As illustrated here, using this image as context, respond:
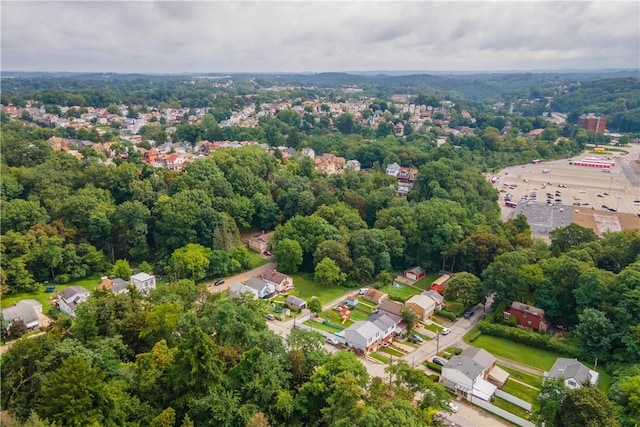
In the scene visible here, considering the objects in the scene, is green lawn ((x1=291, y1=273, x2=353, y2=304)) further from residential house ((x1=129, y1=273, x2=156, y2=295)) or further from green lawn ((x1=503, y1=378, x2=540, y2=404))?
green lawn ((x1=503, y1=378, x2=540, y2=404))

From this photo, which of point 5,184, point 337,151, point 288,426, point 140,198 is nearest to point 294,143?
point 337,151

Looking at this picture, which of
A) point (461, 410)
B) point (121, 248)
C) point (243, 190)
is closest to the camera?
point (461, 410)

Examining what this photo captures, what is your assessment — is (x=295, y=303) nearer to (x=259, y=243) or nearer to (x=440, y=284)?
(x=440, y=284)

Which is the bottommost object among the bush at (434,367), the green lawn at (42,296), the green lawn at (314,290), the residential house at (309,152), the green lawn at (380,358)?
the green lawn at (314,290)

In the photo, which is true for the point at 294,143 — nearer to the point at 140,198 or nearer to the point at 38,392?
the point at 140,198

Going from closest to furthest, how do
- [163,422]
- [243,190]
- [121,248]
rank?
[163,422] < [121,248] < [243,190]

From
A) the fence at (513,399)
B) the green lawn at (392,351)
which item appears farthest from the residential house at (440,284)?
the fence at (513,399)

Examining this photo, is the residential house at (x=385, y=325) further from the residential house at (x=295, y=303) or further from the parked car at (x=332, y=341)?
the residential house at (x=295, y=303)
